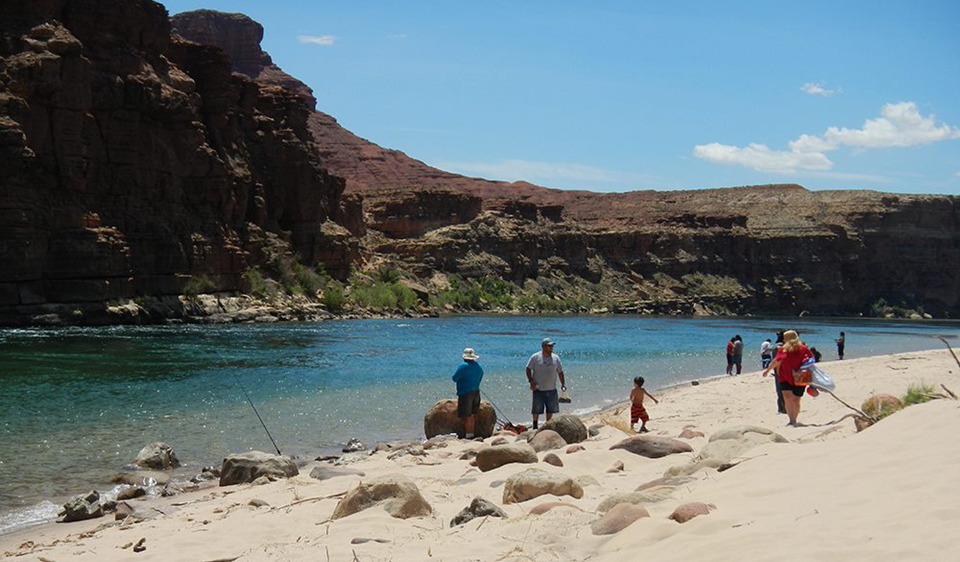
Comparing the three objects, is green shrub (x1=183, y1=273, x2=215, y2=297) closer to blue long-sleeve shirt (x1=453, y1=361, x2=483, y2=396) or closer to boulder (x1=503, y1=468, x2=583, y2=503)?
blue long-sleeve shirt (x1=453, y1=361, x2=483, y2=396)

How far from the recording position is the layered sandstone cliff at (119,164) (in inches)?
1880

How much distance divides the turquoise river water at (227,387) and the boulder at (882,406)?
29.0ft

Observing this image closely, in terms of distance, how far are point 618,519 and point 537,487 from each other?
1.71 m

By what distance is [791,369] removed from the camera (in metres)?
12.6

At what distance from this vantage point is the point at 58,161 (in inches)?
1992

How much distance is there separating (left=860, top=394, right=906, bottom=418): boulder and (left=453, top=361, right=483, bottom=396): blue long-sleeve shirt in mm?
6677

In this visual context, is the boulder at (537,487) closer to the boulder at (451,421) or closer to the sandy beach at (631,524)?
the sandy beach at (631,524)

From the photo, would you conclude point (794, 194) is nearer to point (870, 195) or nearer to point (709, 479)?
point (870, 195)

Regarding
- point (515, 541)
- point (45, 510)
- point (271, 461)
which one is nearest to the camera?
point (515, 541)

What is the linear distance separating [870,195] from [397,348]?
130m

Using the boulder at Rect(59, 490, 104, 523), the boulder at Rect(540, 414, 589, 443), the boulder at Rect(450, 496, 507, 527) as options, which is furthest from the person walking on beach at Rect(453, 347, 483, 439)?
the boulder at Rect(450, 496, 507, 527)

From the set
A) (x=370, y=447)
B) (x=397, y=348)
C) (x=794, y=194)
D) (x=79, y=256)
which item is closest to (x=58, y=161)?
(x=79, y=256)

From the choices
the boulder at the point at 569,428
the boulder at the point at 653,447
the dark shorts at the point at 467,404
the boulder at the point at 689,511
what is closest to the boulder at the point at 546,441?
the boulder at the point at 569,428

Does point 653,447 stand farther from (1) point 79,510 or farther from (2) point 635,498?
(1) point 79,510
